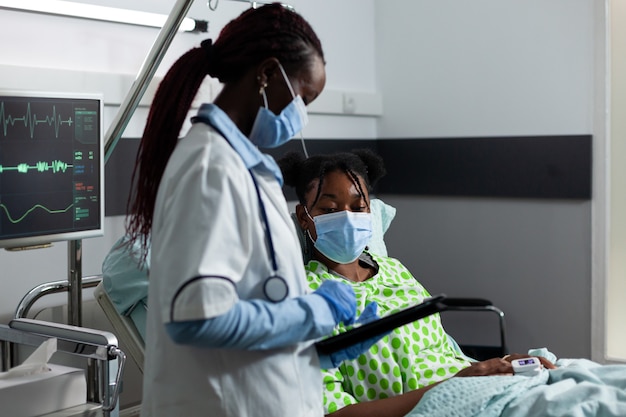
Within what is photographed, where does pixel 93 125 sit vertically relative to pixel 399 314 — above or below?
above

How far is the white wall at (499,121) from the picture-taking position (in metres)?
3.34

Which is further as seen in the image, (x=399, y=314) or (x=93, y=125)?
(x=93, y=125)

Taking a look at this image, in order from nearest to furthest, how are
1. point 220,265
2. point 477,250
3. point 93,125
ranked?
1. point 220,265
2. point 93,125
3. point 477,250

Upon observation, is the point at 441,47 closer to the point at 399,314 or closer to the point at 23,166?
the point at 23,166

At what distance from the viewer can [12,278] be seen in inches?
93.0

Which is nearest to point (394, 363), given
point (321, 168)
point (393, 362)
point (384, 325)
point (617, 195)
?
point (393, 362)

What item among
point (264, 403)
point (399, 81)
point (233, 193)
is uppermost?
point (399, 81)

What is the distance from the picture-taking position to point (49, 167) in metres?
1.93

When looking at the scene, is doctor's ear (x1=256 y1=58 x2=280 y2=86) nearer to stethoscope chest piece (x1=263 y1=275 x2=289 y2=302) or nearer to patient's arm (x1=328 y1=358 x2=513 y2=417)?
stethoscope chest piece (x1=263 y1=275 x2=289 y2=302)

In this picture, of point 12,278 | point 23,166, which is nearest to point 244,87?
point 23,166

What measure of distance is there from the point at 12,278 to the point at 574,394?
160 cm

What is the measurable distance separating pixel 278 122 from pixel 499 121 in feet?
7.79

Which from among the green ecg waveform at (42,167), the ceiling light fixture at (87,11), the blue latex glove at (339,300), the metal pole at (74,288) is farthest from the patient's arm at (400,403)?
the ceiling light fixture at (87,11)

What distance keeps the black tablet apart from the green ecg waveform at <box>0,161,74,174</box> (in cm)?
89
